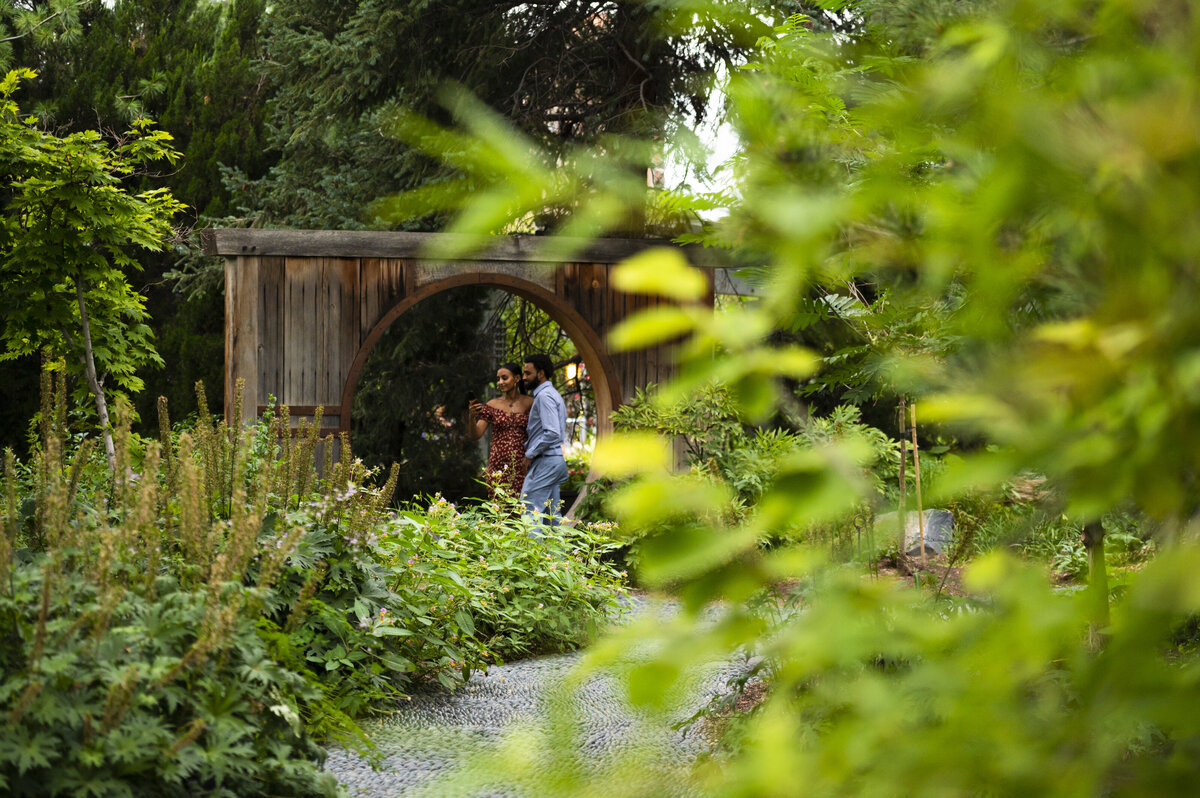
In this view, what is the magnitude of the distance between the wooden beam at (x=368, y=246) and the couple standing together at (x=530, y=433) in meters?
0.84

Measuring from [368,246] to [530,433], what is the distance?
5.76 feet

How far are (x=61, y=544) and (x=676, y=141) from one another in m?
1.61

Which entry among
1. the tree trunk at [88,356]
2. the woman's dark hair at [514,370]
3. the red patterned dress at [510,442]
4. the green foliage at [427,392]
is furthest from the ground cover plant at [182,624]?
the green foliage at [427,392]

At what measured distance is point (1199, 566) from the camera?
564mm

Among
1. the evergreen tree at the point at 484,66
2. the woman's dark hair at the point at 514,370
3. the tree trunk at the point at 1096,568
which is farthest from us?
the evergreen tree at the point at 484,66

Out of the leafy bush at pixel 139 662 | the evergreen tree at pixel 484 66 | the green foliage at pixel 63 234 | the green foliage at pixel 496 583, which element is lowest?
the green foliage at pixel 496 583

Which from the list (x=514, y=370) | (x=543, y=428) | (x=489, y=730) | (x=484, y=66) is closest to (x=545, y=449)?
(x=543, y=428)

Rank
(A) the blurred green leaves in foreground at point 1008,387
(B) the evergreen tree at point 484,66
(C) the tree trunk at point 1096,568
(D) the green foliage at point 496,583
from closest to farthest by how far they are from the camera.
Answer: (A) the blurred green leaves in foreground at point 1008,387
(C) the tree trunk at point 1096,568
(D) the green foliage at point 496,583
(B) the evergreen tree at point 484,66

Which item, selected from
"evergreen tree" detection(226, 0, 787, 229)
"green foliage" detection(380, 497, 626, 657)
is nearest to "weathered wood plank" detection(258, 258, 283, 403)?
"evergreen tree" detection(226, 0, 787, 229)

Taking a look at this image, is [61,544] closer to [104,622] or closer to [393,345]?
[104,622]

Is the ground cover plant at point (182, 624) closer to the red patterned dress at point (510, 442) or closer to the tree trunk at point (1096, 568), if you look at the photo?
the tree trunk at point (1096, 568)

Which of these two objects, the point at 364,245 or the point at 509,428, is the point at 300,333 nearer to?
the point at 364,245

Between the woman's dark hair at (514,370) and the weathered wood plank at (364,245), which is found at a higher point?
the weathered wood plank at (364,245)

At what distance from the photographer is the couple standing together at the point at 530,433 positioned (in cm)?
716
